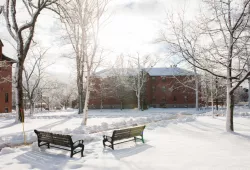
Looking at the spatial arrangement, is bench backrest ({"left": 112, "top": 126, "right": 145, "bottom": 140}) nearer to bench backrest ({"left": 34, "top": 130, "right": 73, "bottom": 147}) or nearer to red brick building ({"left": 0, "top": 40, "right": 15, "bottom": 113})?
bench backrest ({"left": 34, "top": 130, "right": 73, "bottom": 147})

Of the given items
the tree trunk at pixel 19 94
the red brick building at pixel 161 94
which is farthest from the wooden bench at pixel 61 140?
the red brick building at pixel 161 94

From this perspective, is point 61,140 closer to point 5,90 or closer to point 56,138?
point 56,138

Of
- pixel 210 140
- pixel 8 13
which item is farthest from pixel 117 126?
pixel 8 13

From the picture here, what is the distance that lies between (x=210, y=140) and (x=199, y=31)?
7.10m

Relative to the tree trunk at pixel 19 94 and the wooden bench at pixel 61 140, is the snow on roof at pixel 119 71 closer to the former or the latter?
the tree trunk at pixel 19 94

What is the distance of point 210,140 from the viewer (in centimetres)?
1077

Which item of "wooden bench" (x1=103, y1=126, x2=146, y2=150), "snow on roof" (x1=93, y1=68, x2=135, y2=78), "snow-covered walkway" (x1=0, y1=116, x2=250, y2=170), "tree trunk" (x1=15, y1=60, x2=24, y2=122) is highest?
"snow on roof" (x1=93, y1=68, x2=135, y2=78)

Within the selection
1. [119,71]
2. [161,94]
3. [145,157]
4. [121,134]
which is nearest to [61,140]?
[121,134]

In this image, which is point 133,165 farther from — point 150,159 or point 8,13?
point 8,13

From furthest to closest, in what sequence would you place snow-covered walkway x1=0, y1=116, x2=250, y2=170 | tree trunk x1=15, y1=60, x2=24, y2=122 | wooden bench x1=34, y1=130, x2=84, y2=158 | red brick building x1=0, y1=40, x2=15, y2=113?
red brick building x1=0, y1=40, x2=15, y2=113 → tree trunk x1=15, y1=60, x2=24, y2=122 → wooden bench x1=34, y1=130, x2=84, y2=158 → snow-covered walkway x1=0, y1=116, x2=250, y2=170

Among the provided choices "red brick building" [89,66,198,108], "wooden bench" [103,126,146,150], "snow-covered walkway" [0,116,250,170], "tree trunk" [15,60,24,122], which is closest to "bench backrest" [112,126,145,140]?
"wooden bench" [103,126,146,150]

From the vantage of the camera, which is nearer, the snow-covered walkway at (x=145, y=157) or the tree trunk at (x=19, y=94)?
the snow-covered walkway at (x=145, y=157)

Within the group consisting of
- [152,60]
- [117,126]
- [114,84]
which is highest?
[152,60]

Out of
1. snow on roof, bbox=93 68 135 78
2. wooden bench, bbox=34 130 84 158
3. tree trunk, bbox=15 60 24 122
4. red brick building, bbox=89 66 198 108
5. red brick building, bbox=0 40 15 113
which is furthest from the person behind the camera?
red brick building, bbox=89 66 198 108
